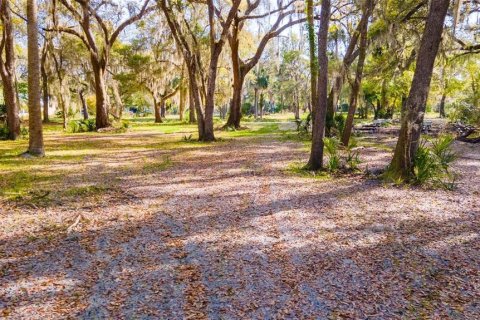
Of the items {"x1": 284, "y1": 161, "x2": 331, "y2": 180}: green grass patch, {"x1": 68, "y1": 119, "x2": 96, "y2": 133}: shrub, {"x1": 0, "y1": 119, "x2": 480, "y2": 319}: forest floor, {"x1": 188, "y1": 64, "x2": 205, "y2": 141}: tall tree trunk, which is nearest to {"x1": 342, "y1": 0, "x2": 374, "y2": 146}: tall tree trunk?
{"x1": 284, "y1": 161, "x2": 331, "y2": 180}: green grass patch

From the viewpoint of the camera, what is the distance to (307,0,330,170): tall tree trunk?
703 cm

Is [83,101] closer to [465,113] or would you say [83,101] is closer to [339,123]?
[339,123]

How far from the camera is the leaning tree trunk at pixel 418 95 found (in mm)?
5715

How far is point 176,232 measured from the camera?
4227 mm

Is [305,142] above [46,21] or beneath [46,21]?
beneath

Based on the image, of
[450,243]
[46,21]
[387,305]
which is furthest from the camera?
[46,21]

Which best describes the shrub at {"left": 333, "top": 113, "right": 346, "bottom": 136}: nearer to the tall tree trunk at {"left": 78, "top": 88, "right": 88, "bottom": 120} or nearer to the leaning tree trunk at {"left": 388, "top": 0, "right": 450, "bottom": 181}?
the leaning tree trunk at {"left": 388, "top": 0, "right": 450, "bottom": 181}

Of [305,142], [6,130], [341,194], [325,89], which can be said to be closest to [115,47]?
A: [6,130]

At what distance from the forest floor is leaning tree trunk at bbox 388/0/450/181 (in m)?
0.54

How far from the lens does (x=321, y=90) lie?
732 centimetres

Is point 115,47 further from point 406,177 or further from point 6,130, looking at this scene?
point 406,177

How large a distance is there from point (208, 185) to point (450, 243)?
3962mm

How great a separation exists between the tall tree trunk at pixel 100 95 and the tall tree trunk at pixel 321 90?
1378cm

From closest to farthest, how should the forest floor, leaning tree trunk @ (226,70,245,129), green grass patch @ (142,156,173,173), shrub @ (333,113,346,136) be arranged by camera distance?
1. the forest floor
2. green grass patch @ (142,156,173,173)
3. shrub @ (333,113,346,136)
4. leaning tree trunk @ (226,70,245,129)
